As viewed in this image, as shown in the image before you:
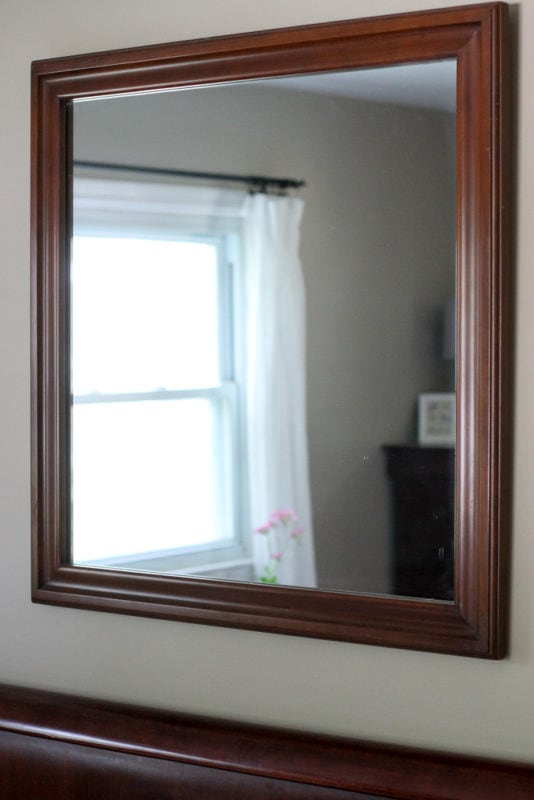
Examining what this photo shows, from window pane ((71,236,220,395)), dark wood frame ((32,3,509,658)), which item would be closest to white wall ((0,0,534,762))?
dark wood frame ((32,3,509,658))

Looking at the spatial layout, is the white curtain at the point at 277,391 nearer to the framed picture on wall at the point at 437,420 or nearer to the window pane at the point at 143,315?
the window pane at the point at 143,315

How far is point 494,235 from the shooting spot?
1.25m

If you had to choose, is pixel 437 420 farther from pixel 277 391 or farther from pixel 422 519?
pixel 277 391

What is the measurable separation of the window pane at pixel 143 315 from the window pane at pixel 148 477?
0.16ft

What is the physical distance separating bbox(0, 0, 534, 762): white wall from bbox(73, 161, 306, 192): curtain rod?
0.17m

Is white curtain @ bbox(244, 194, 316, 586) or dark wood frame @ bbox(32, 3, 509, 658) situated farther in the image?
white curtain @ bbox(244, 194, 316, 586)

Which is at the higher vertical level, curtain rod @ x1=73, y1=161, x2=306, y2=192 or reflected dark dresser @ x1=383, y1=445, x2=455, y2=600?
curtain rod @ x1=73, y1=161, x2=306, y2=192

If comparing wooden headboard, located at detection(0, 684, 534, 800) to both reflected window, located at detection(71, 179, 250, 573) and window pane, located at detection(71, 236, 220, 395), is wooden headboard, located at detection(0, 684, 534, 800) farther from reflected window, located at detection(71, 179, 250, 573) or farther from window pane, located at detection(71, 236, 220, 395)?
window pane, located at detection(71, 236, 220, 395)

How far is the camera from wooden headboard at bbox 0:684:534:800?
128 cm

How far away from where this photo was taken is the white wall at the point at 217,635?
1.27 meters

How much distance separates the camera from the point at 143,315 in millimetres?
1529

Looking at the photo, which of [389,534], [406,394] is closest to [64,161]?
[406,394]

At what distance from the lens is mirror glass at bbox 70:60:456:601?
4.31ft

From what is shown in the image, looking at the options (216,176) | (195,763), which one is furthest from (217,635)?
(216,176)
